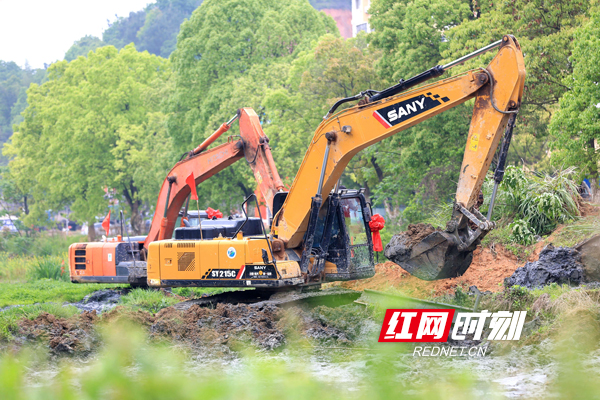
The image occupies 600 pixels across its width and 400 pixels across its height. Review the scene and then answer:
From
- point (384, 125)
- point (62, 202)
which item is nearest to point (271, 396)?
point (384, 125)

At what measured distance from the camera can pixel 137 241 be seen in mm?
18031

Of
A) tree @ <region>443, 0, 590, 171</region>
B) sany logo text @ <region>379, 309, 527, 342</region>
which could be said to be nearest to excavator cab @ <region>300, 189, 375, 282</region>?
sany logo text @ <region>379, 309, 527, 342</region>

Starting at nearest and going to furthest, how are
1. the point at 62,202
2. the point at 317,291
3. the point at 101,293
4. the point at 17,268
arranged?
the point at 317,291 → the point at 101,293 → the point at 17,268 → the point at 62,202

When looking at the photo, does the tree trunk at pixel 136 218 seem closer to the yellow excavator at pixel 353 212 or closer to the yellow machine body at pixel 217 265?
the yellow excavator at pixel 353 212

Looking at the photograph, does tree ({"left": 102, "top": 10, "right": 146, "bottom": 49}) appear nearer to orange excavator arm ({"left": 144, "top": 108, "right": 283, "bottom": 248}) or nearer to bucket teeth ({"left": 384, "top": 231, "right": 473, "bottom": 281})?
orange excavator arm ({"left": 144, "top": 108, "right": 283, "bottom": 248})

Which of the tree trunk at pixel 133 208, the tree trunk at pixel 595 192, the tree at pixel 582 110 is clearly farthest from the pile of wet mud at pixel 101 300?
the tree trunk at pixel 133 208

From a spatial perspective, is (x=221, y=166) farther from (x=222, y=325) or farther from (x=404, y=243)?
(x=404, y=243)

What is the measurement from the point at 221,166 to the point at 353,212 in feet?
12.7

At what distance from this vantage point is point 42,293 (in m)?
19.0

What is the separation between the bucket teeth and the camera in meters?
10.9

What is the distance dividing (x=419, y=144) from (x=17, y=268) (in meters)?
17.2

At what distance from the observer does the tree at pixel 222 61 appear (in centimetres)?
3384

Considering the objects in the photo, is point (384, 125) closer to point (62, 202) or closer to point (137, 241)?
point (137, 241)

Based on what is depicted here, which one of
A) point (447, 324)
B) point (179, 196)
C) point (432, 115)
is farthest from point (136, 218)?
point (447, 324)
